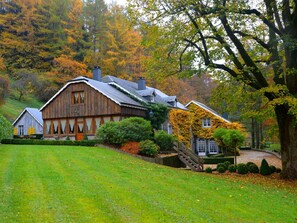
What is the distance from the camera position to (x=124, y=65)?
164ft

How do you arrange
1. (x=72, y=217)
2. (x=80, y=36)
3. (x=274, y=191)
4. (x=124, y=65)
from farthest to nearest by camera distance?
(x=80, y=36) < (x=124, y=65) < (x=274, y=191) < (x=72, y=217)

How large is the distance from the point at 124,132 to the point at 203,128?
21486 millimetres

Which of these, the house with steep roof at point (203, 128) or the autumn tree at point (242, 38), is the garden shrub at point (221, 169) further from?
the house with steep roof at point (203, 128)

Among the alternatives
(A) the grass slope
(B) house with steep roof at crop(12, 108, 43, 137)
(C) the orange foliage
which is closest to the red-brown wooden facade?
(B) house with steep roof at crop(12, 108, 43, 137)

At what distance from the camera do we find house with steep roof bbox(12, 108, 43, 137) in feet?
135

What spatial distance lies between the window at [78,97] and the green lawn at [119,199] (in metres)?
18.1

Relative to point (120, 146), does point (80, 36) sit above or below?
above

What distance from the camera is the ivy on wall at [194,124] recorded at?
3794 centimetres

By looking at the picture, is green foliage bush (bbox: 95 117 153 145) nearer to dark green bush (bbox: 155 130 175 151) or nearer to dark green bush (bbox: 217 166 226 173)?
dark green bush (bbox: 155 130 175 151)

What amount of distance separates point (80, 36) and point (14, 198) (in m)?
51.5

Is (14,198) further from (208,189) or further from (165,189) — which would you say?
(208,189)

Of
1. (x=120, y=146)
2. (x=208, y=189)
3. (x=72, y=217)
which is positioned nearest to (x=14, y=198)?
(x=72, y=217)

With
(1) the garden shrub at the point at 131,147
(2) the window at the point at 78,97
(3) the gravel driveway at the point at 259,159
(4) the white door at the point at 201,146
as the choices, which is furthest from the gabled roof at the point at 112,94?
(4) the white door at the point at 201,146

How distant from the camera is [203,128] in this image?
140 ft
